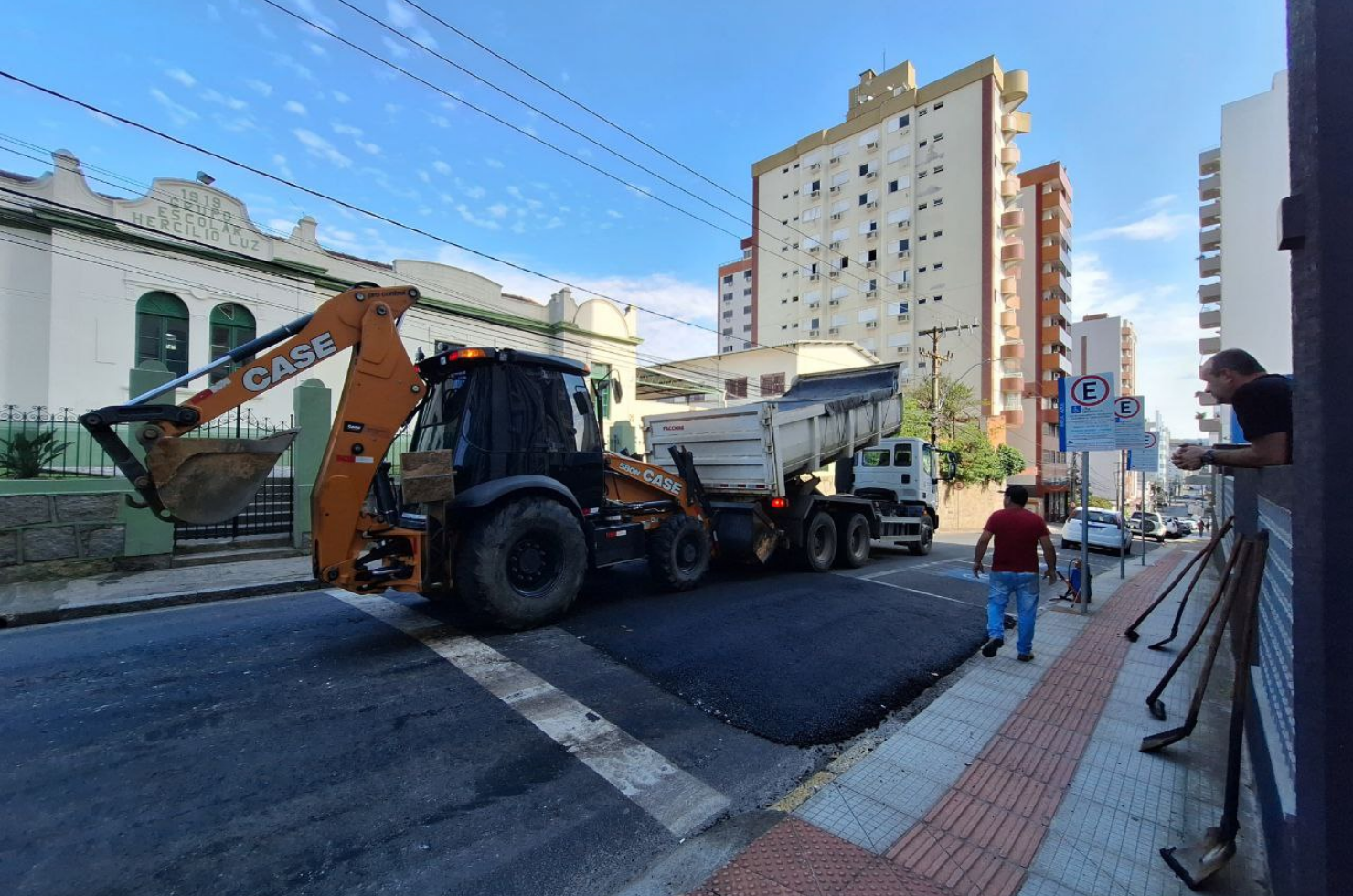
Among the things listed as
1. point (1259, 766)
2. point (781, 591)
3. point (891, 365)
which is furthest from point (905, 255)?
point (1259, 766)

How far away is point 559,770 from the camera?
3330mm

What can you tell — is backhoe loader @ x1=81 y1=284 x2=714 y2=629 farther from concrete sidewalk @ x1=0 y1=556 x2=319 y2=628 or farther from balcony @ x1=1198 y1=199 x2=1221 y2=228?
balcony @ x1=1198 y1=199 x2=1221 y2=228

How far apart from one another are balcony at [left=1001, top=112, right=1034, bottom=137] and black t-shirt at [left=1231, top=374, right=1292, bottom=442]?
51.2 m

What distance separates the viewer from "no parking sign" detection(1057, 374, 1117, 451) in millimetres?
7764

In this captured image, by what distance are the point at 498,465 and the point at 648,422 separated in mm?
4760

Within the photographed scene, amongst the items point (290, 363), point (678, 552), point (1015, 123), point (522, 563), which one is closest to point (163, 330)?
point (290, 363)

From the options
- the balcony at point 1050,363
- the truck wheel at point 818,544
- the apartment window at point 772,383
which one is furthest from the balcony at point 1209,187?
the truck wheel at point 818,544

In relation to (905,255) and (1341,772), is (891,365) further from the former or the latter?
(905,255)

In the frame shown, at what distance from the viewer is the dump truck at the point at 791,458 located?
8.60m

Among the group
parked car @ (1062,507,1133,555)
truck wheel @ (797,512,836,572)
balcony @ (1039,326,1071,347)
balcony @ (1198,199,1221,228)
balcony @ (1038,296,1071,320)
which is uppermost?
balcony @ (1198,199,1221,228)

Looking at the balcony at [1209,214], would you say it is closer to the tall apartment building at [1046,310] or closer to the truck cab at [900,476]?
the tall apartment building at [1046,310]

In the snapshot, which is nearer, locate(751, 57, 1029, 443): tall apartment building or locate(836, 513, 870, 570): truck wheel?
locate(836, 513, 870, 570): truck wheel

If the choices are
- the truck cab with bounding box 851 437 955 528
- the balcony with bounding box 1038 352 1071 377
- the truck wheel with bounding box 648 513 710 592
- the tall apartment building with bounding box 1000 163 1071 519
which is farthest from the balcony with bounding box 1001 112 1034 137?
the truck wheel with bounding box 648 513 710 592

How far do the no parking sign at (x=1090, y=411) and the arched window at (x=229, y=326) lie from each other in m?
18.1
